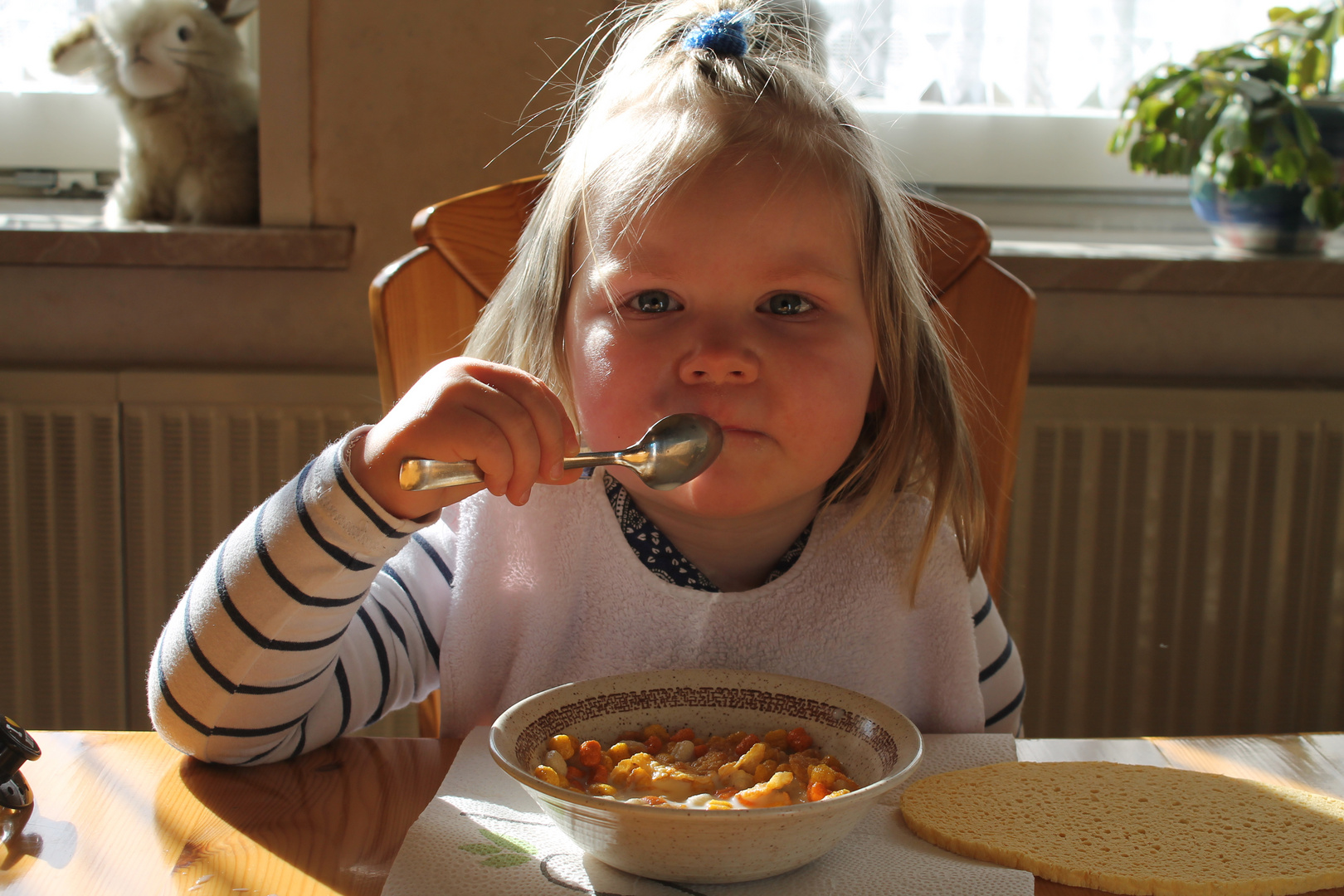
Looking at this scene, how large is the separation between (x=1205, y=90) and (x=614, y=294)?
49.0 inches

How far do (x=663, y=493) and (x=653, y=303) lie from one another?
0.46 ft

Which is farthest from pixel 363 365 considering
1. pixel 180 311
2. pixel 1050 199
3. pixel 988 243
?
pixel 1050 199

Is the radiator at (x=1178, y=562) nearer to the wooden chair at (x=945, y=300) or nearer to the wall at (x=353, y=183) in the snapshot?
the wooden chair at (x=945, y=300)

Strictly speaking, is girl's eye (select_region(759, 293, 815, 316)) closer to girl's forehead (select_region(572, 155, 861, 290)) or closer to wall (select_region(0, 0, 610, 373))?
girl's forehead (select_region(572, 155, 861, 290))

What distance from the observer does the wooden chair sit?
103 centimetres

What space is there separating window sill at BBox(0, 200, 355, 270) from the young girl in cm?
61

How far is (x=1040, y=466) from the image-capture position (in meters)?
1.63

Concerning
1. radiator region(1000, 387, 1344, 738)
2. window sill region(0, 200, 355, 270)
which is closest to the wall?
window sill region(0, 200, 355, 270)

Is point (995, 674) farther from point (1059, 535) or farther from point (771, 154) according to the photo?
point (1059, 535)

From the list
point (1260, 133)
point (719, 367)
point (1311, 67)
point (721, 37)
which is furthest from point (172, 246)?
point (1311, 67)

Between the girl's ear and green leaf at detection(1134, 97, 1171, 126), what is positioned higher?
the girl's ear

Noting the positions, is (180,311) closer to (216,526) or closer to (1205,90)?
(216,526)

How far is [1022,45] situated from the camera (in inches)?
74.8

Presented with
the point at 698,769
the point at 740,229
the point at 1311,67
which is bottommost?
the point at 698,769
